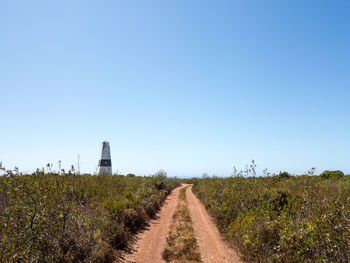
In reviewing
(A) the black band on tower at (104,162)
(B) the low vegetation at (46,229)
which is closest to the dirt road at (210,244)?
(B) the low vegetation at (46,229)

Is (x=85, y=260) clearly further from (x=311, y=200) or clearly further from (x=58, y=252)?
(x=311, y=200)

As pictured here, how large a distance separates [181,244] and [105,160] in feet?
60.6

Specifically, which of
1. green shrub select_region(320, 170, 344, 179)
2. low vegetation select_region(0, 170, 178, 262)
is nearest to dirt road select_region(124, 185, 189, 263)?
low vegetation select_region(0, 170, 178, 262)

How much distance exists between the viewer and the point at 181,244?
332 inches

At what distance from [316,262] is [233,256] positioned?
10.6 ft

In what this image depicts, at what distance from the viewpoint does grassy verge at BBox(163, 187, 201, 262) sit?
7.23 meters

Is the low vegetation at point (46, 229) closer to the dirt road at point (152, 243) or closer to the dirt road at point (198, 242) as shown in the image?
the dirt road at point (152, 243)

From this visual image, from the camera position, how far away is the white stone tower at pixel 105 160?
2359 centimetres

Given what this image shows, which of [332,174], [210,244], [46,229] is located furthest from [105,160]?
[332,174]

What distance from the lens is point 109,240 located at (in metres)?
7.49

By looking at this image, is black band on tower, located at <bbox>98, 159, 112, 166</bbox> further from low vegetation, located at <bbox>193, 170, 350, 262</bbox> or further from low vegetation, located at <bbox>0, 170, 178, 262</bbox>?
low vegetation, located at <bbox>193, 170, 350, 262</bbox>

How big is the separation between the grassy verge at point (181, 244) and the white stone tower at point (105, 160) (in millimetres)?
14709

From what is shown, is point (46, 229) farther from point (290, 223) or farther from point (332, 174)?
point (332, 174)

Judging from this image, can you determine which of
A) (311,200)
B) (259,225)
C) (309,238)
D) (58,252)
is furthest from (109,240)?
(311,200)
